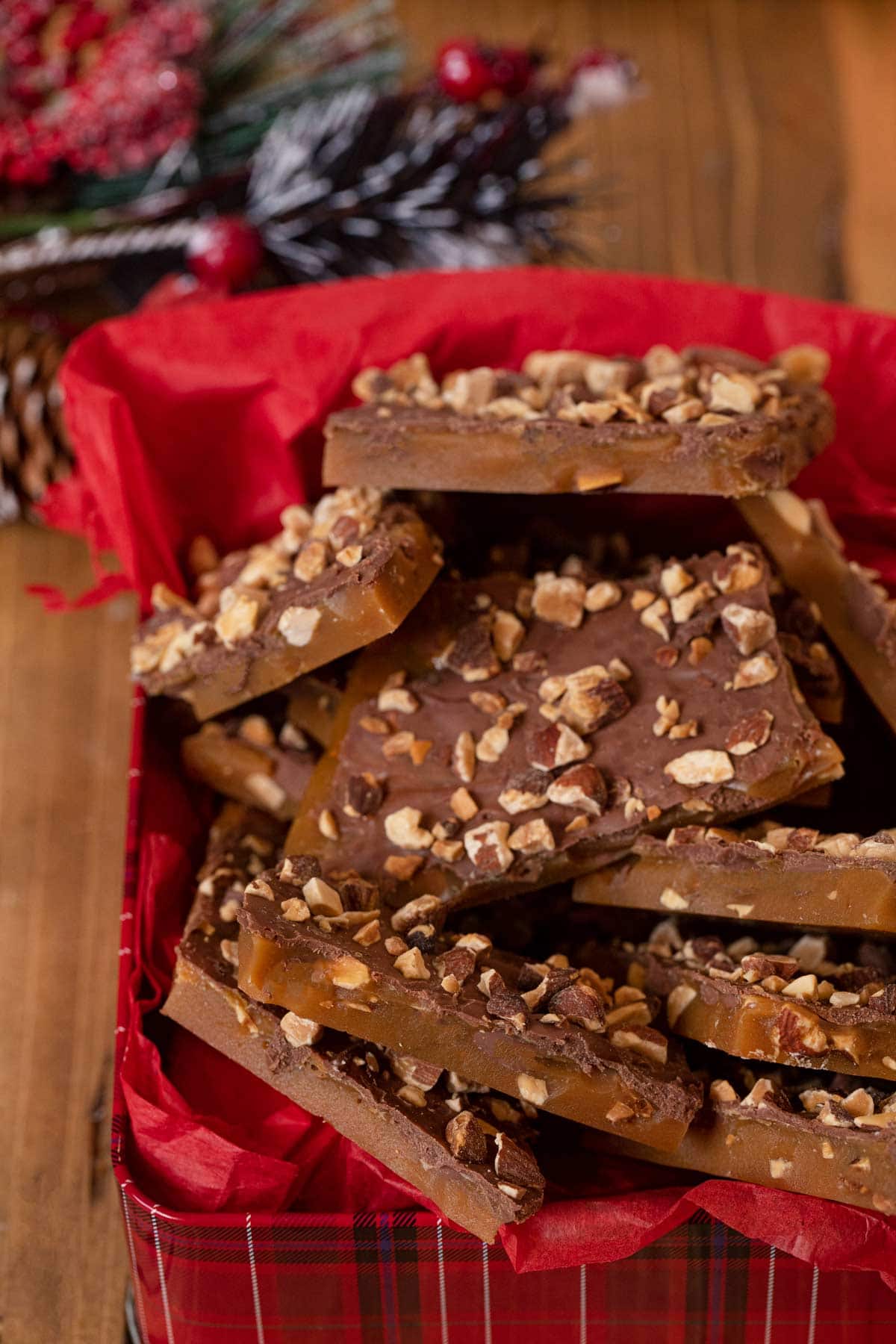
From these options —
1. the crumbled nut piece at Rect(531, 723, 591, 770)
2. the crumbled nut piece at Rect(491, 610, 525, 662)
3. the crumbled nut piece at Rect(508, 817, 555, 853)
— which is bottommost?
the crumbled nut piece at Rect(508, 817, 555, 853)

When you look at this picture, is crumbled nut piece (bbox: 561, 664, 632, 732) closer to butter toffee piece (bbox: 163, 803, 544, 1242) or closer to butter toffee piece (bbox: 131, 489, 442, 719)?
butter toffee piece (bbox: 131, 489, 442, 719)

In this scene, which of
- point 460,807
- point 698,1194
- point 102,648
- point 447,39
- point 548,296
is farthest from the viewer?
point 447,39

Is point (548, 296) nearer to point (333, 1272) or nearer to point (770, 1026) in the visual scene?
point (770, 1026)

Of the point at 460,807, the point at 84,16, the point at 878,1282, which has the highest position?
the point at 84,16

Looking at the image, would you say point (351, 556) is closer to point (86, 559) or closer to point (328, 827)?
point (328, 827)

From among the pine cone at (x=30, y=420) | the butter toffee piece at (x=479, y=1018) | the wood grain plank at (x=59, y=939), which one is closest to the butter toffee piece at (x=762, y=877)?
the butter toffee piece at (x=479, y=1018)

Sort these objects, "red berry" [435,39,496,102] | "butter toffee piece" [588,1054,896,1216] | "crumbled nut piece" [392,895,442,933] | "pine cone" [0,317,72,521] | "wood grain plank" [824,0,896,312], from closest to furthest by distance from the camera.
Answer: "butter toffee piece" [588,1054,896,1216] < "crumbled nut piece" [392,895,442,933] < "pine cone" [0,317,72,521] < "red berry" [435,39,496,102] < "wood grain plank" [824,0,896,312]

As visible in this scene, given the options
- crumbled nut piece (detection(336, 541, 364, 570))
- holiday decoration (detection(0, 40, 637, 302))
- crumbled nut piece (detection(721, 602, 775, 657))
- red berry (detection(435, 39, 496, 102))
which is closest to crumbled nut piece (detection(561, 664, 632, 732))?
crumbled nut piece (detection(721, 602, 775, 657))

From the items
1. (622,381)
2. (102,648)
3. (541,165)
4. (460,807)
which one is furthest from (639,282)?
(102,648)
